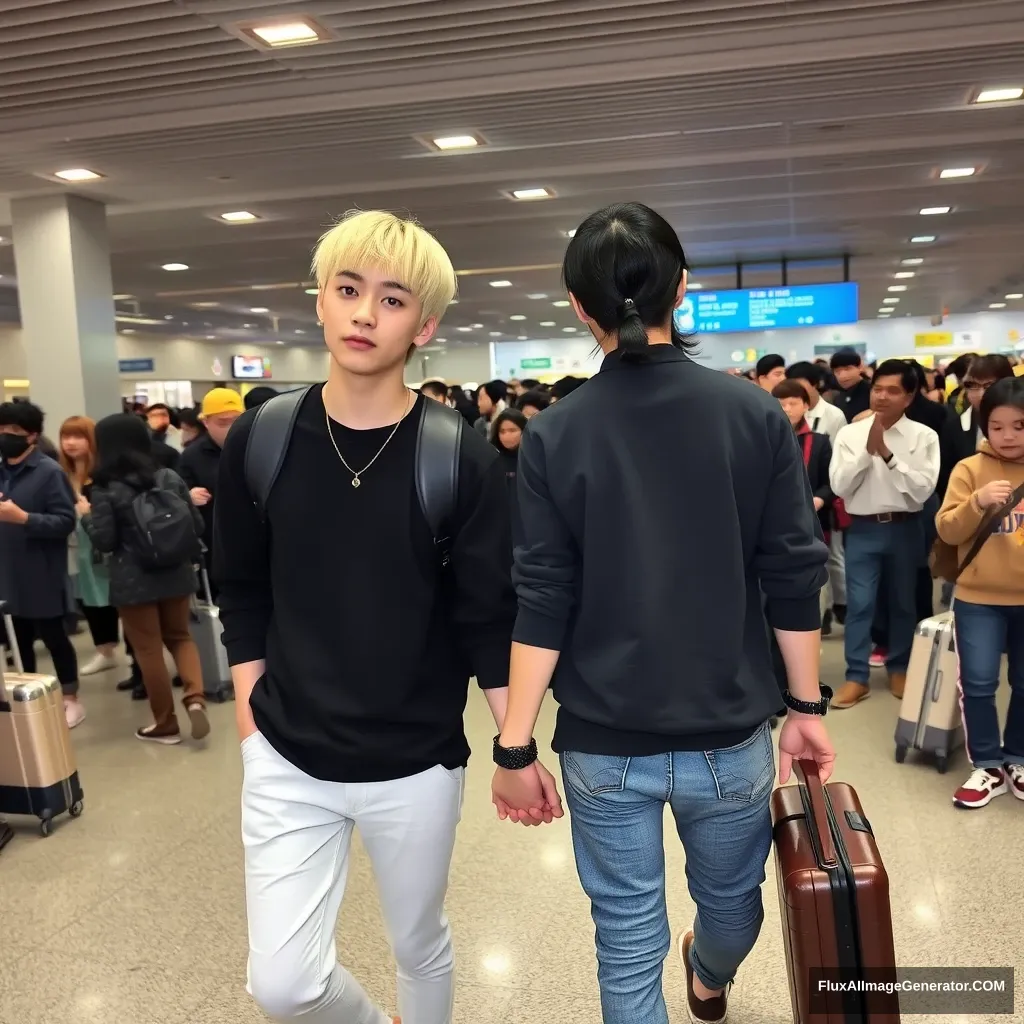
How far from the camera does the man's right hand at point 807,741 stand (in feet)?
5.36

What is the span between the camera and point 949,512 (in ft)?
10.8

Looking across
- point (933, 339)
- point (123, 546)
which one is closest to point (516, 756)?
point (123, 546)

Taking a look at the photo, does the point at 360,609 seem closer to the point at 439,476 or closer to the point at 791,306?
the point at 439,476

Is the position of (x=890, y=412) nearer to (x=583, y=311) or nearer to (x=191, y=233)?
(x=583, y=311)

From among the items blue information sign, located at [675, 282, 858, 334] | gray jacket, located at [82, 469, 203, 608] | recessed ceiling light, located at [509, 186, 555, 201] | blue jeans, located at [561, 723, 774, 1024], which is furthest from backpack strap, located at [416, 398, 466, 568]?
blue information sign, located at [675, 282, 858, 334]

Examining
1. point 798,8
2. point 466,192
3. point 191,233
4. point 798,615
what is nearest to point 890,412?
point 798,8

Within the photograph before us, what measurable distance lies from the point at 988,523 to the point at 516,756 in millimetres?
2303

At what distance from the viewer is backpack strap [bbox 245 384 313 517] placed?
5.32 feet

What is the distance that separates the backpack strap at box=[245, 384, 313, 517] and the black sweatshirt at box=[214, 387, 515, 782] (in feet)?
0.05

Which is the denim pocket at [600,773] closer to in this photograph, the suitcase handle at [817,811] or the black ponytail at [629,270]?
the suitcase handle at [817,811]

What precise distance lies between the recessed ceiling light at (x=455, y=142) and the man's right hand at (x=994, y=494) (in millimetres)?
4249

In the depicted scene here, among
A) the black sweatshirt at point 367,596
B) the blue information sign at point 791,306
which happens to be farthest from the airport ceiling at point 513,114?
the black sweatshirt at point 367,596

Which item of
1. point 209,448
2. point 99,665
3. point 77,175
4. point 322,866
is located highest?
point 77,175

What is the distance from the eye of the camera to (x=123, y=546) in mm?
4168
